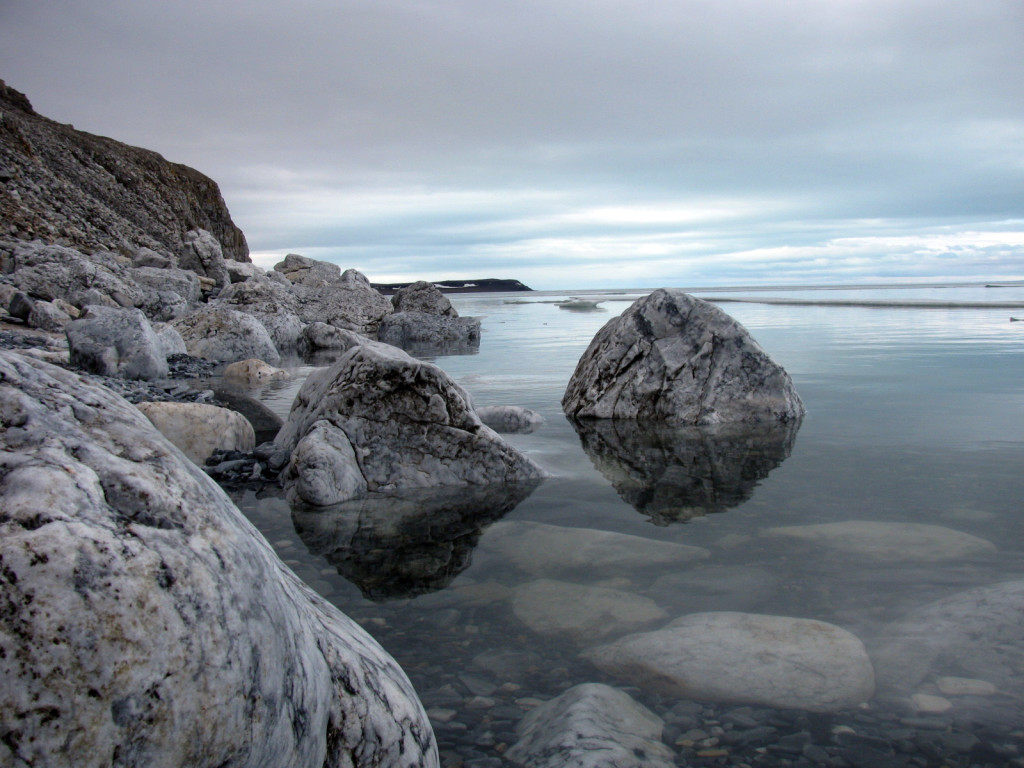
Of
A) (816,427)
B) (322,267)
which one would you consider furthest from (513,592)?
(322,267)

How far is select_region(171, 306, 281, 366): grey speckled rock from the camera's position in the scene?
13.1 m

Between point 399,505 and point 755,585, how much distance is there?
2.17 metres

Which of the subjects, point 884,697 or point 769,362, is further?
point 769,362

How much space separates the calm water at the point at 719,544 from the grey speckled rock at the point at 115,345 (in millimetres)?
5924

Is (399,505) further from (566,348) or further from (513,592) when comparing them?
(566,348)

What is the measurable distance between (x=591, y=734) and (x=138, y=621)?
132 cm

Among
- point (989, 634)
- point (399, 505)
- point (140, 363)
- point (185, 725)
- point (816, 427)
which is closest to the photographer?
point (185, 725)

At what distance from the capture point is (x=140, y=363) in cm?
946

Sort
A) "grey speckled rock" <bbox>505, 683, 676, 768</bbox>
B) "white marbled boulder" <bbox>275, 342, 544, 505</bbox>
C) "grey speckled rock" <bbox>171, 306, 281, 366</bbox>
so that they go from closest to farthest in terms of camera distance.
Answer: "grey speckled rock" <bbox>505, 683, 676, 768</bbox>, "white marbled boulder" <bbox>275, 342, 544, 505</bbox>, "grey speckled rock" <bbox>171, 306, 281, 366</bbox>

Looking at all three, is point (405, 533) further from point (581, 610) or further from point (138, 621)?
point (138, 621)

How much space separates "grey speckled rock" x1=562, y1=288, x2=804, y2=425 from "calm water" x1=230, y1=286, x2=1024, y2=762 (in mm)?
456

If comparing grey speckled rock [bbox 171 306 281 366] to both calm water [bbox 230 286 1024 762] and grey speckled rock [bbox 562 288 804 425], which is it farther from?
calm water [bbox 230 286 1024 762]

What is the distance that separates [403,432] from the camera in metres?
4.82

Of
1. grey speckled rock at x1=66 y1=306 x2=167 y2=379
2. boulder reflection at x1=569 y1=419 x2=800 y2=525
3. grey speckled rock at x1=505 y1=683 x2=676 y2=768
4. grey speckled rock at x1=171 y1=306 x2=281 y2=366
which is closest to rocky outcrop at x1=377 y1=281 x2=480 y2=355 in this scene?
grey speckled rock at x1=171 y1=306 x2=281 y2=366
